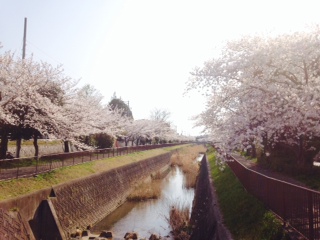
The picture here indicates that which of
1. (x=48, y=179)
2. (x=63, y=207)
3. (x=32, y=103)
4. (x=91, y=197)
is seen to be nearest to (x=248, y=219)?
(x=63, y=207)

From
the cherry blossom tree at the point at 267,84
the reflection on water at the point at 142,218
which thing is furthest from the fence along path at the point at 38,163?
the cherry blossom tree at the point at 267,84

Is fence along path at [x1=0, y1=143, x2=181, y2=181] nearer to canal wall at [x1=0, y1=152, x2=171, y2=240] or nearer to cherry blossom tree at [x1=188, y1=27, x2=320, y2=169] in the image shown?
canal wall at [x1=0, y1=152, x2=171, y2=240]

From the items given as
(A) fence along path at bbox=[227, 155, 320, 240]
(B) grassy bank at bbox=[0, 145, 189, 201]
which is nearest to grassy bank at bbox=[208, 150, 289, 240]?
(A) fence along path at bbox=[227, 155, 320, 240]

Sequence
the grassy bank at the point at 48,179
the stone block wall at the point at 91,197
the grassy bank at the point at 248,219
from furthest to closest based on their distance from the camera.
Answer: the stone block wall at the point at 91,197 → the grassy bank at the point at 48,179 → the grassy bank at the point at 248,219

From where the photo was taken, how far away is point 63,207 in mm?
14047

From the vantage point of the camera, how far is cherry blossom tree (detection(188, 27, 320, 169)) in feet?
36.3

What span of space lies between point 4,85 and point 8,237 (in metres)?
10.5

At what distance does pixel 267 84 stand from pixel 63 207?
9.58 metres

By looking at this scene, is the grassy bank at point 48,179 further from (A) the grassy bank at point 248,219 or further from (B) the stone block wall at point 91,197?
(A) the grassy bank at point 248,219

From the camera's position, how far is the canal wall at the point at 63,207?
1062cm

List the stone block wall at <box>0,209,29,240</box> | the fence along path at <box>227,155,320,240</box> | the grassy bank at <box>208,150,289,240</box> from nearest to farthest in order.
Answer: the fence along path at <box>227,155,320,240</box> → the grassy bank at <box>208,150,289,240</box> → the stone block wall at <box>0,209,29,240</box>

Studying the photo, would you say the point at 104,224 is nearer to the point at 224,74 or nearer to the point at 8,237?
the point at 8,237

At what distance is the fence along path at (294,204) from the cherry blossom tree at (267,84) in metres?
2.59

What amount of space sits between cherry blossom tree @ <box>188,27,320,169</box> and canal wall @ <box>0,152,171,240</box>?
286 inches
